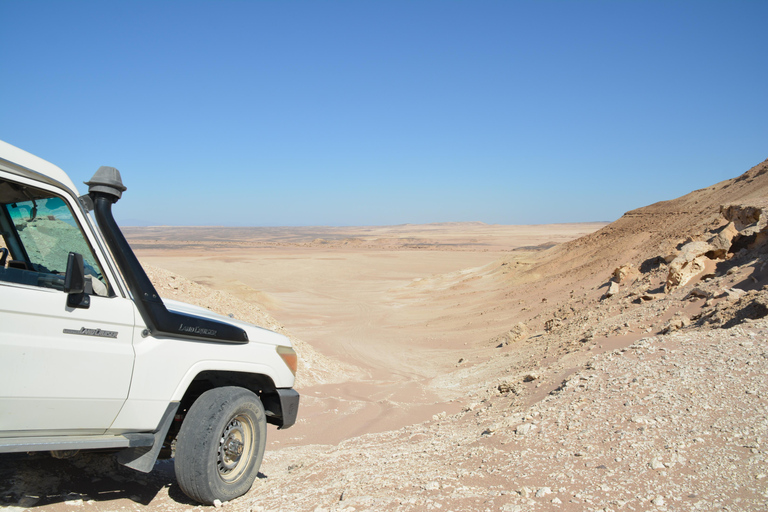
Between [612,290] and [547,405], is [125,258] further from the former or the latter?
[612,290]

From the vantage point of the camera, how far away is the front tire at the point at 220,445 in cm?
388

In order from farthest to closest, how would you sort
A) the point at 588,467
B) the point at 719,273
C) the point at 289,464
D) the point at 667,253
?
the point at 667,253, the point at 719,273, the point at 289,464, the point at 588,467

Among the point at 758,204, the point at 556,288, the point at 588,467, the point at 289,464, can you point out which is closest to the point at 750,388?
the point at 588,467

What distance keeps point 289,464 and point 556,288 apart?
14.7 metres

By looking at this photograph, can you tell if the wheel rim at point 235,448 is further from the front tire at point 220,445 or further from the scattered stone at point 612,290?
the scattered stone at point 612,290

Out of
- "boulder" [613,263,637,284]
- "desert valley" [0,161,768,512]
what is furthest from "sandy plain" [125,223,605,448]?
"boulder" [613,263,637,284]

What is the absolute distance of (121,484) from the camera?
170 inches

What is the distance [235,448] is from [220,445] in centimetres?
17

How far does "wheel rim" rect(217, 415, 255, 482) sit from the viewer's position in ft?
13.7

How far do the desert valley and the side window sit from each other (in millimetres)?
1583

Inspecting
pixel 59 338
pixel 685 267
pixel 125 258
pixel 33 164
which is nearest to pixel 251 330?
pixel 125 258

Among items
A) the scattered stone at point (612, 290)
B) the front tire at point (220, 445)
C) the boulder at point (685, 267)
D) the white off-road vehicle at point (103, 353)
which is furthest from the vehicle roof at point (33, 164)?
the scattered stone at point (612, 290)

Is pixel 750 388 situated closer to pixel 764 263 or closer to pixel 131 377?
pixel 131 377

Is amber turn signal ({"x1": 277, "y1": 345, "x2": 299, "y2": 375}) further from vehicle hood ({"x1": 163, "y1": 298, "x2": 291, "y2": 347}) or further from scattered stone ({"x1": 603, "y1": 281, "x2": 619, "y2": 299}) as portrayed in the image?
scattered stone ({"x1": 603, "y1": 281, "x2": 619, "y2": 299})
